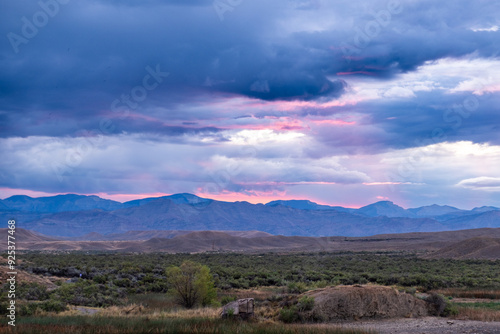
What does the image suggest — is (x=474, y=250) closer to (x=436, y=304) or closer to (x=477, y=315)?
(x=436, y=304)

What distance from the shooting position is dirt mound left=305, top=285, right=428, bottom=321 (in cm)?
2273

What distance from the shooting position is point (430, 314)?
2369 centimetres

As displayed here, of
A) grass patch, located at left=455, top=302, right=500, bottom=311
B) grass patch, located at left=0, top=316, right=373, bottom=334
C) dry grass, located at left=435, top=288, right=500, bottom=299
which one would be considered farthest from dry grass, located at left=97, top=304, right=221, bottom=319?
dry grass, located at left=435, top=288, right=500, bottom=299

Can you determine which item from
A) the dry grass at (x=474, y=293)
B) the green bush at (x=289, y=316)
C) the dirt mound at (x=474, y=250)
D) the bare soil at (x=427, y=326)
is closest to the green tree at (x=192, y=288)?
the green bush at (x=289, y=316)

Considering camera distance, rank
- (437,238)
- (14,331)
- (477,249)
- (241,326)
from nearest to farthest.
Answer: (14,331), (241,326), (477,249), (437,238)

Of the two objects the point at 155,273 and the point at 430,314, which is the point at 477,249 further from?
the point at 430,314

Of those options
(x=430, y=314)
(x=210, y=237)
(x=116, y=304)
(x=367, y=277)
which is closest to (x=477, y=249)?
(x=367, y=277)

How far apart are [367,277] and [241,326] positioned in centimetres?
2821

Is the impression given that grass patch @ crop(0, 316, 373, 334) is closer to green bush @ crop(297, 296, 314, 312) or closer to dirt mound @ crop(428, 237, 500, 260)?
green bush @ crop(297, 296, 314, 312)

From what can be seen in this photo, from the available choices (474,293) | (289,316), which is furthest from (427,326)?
(474,293)

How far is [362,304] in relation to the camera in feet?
75.5

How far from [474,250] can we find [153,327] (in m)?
81.9

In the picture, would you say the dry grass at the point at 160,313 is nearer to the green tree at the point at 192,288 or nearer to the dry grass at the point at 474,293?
the green tree at the point at 192,288

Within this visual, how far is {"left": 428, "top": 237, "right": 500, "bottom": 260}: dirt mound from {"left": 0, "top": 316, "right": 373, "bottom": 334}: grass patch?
72.9m
